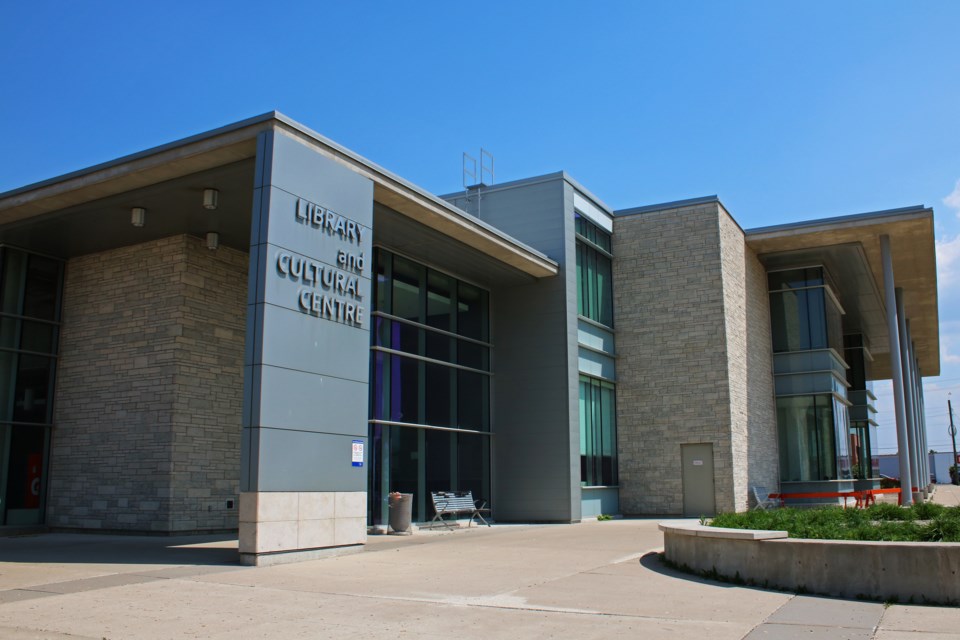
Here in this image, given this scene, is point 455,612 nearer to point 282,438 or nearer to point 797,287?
point 282,438

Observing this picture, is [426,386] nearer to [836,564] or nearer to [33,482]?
[33,482]

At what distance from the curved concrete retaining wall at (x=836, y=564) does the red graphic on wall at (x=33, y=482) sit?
47.9 feet

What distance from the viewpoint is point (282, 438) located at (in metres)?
13.1

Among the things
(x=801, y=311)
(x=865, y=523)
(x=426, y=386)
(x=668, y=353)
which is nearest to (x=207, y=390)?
(x=426, y=386)

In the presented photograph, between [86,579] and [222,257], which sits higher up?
[222,257]

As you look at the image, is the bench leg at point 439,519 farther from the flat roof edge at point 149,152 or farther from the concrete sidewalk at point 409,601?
the flat roof edge at point 149,152

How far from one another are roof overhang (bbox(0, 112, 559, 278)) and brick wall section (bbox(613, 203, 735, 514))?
Answer: 855cm

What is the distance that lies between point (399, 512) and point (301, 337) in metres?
6.25

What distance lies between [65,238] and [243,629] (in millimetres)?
13287

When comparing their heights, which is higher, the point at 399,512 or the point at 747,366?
the point at 747,366

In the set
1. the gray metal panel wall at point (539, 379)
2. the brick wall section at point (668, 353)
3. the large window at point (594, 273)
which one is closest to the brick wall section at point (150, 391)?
the gray metal panel wall at point (539, 379)

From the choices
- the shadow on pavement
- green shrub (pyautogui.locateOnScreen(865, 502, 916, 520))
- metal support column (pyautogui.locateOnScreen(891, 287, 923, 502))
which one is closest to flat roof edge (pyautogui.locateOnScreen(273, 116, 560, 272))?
the shadow on pavement

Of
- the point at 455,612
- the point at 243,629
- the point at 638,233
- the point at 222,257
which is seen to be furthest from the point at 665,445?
the point at 243,629

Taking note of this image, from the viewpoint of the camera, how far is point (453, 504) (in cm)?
2038
